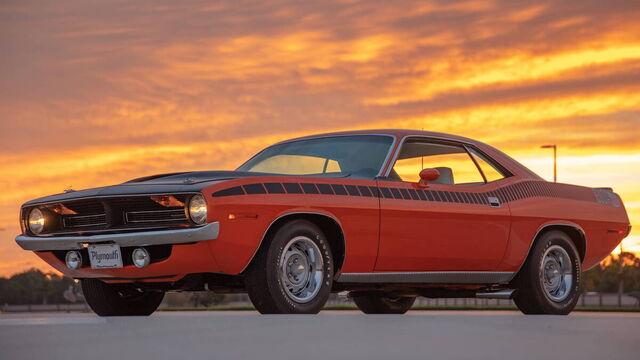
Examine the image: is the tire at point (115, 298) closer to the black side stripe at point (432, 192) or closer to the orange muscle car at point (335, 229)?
the orange muscle car at point (335, 229)

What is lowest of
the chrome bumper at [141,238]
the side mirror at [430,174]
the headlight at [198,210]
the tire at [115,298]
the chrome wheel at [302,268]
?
the tire at [115,298]

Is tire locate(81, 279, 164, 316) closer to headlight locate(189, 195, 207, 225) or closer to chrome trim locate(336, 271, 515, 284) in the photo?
headlight locate(189, 195, 207, 225)

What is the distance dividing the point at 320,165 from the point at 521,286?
2.64 metres

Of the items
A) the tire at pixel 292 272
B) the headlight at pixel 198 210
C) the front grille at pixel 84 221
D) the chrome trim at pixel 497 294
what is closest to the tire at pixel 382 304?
the chrome trim at pixel 497 294

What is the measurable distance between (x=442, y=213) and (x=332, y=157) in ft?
3.84

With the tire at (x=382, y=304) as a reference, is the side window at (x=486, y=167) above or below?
above

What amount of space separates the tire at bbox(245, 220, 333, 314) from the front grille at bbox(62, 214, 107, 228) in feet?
4.72

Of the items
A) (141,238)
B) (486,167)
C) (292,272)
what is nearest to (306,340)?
(292,272)

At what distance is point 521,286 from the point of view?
Answer: 10.1 metres

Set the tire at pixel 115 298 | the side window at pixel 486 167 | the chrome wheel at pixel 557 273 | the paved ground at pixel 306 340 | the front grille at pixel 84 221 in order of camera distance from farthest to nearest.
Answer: the chrome wheel at pixel 557 273 < the side window at pixel 486 167 < the tire at pixel 115 298 < the front grille at pixel 84 221 < the paved ground at pixel 306 340

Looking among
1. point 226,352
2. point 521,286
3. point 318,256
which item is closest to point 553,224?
point 521,286

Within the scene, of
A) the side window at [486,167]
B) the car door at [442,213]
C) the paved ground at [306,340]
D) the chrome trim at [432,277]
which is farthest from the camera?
the side window at [486,167]

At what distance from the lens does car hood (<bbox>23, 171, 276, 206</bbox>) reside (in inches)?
295

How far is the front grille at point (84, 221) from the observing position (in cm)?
805
